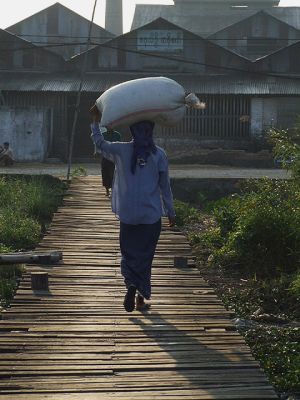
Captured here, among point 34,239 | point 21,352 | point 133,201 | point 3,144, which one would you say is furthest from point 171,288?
point 3,144

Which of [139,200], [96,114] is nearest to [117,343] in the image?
[139,200]

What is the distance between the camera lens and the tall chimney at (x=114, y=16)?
54656 millimetres

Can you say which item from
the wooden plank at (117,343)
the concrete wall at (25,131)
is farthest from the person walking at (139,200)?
the concrete wall at (25,131)

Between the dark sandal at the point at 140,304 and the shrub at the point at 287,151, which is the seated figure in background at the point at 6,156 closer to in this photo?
the shrub at the point at 287,151

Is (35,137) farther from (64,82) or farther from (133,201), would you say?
(133,201)

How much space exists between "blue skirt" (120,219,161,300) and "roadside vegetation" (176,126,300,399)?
2.69ft

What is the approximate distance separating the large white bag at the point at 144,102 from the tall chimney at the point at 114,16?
48.3 m

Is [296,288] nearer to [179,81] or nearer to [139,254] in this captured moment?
[139,254]

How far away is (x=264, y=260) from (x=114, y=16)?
46479 mm

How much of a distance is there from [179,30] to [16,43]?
6346 mm

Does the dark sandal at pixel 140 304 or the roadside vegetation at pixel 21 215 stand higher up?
the dark sandal at pixel 140 304

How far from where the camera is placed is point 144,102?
6992 mm

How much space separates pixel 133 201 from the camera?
7055mm

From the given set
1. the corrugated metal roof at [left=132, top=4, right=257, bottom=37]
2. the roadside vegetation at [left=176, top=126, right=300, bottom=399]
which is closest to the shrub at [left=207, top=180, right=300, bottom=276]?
the roadside vegetation at [left=176, top=126, right=300, bottom=399]
